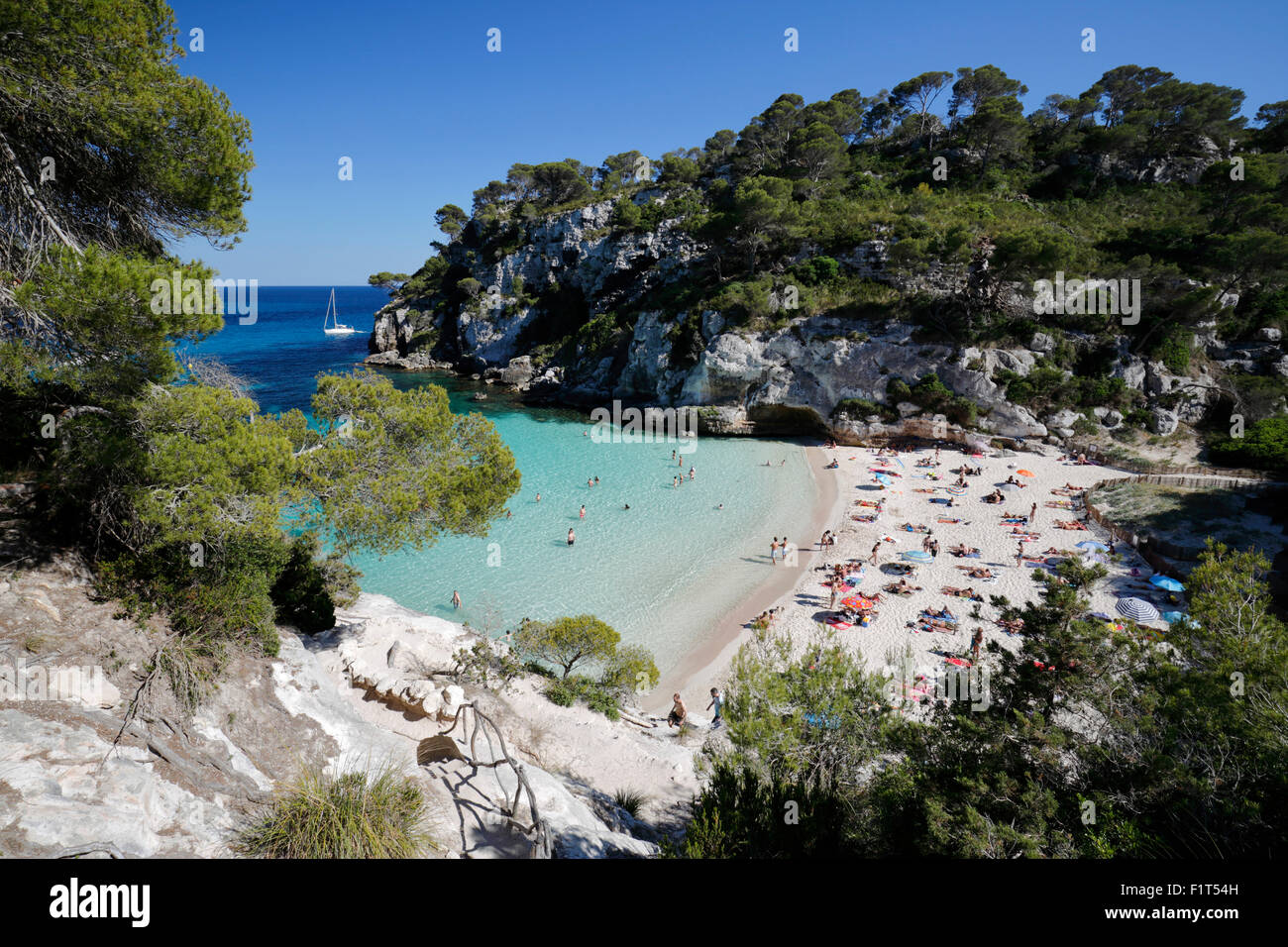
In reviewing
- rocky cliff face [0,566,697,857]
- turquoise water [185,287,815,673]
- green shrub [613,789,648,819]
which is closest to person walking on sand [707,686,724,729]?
rocky cliff face [0,566,697,857]

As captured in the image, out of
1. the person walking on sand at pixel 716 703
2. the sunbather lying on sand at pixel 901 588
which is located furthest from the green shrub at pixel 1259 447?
the person walking on sand at pixel 716 703

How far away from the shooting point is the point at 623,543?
21250 mm

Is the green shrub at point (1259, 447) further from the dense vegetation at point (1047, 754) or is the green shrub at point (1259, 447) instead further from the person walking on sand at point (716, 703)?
the person walking on sand at point (716, 703)

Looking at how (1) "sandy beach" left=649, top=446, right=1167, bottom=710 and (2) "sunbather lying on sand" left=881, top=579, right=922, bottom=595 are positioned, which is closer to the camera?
(1) "sandy beach" left=649, top=446, right=1167, bottom=710

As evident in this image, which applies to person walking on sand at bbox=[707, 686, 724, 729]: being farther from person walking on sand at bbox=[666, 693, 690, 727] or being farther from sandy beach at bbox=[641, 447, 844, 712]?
person walking on sand at bbox=[666, 693, 690, 727]

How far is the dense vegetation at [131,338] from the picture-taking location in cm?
665

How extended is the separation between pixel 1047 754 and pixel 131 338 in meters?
Answer: 11.8

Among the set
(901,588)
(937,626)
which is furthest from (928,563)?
(937,626)

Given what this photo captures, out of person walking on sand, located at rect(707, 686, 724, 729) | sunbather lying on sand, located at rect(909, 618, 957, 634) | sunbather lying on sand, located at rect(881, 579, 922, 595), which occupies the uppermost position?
sunbather lying on sand, located at rect(881, 579, 922, 595)

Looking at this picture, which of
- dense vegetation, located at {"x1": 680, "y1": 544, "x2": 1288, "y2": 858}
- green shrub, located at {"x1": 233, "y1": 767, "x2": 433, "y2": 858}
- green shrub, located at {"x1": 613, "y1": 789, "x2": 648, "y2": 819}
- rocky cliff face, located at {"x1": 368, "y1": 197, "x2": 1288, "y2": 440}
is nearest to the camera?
green shrub, located at {"x1": 233, "y1": 767, "x2": 433, "y2": 858}

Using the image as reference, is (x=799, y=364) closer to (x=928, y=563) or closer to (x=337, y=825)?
(x=928, y=563)

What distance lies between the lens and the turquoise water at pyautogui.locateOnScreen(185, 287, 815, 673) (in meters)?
17.0

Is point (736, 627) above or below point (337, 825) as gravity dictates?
below

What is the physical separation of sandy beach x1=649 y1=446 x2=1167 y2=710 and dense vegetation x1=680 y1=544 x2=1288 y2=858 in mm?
4497
